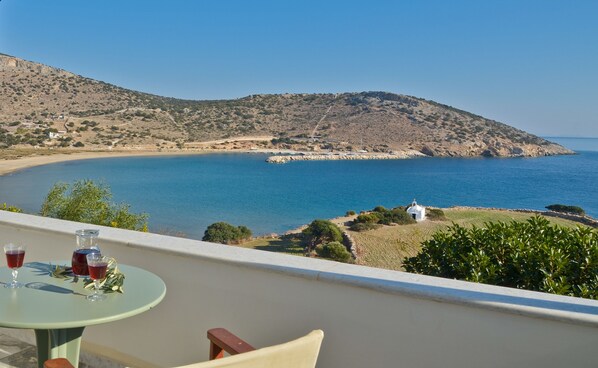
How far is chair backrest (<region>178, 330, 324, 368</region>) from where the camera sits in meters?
1.22

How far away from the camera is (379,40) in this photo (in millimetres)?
39219

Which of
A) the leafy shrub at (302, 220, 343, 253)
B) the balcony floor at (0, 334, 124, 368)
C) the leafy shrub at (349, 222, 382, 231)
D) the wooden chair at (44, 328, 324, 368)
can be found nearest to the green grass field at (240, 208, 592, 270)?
the leafy shrub at (349, 222, 382, 231)

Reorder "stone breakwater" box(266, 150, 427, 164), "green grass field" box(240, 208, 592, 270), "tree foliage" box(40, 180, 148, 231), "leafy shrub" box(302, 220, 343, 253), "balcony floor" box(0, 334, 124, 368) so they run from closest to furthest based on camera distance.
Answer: "balcony floor" box(0, 334, 124, 368) < "tree foliage" box(40, 180, 148, 231) < "green grass field" box(240, 208, 592, 270) < "leafy shrub" box(302, 220, 343, 253) < "stone breakwater" box(266, 150, 427, 164)

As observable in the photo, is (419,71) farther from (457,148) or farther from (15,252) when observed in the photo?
(15,252)

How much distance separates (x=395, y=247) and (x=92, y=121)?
46.1 meters

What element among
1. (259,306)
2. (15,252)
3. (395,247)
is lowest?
(395,247)

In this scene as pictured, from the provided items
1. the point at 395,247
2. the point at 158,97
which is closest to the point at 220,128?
the point at 158,97

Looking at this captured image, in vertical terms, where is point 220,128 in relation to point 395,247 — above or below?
above

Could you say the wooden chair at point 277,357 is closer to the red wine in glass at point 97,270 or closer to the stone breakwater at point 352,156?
the red wine in glass at point 97,270

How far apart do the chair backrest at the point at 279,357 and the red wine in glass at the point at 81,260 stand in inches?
41.9

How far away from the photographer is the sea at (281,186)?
33.2 m

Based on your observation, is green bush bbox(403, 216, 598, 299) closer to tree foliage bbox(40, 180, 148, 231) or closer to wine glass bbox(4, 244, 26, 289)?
wine glass bbox(4, 244, 26, 289)

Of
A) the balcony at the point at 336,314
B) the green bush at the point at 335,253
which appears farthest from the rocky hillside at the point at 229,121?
the balcony at the point at 336,314

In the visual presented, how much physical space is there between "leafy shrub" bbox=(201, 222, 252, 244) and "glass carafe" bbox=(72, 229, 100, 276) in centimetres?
2012
